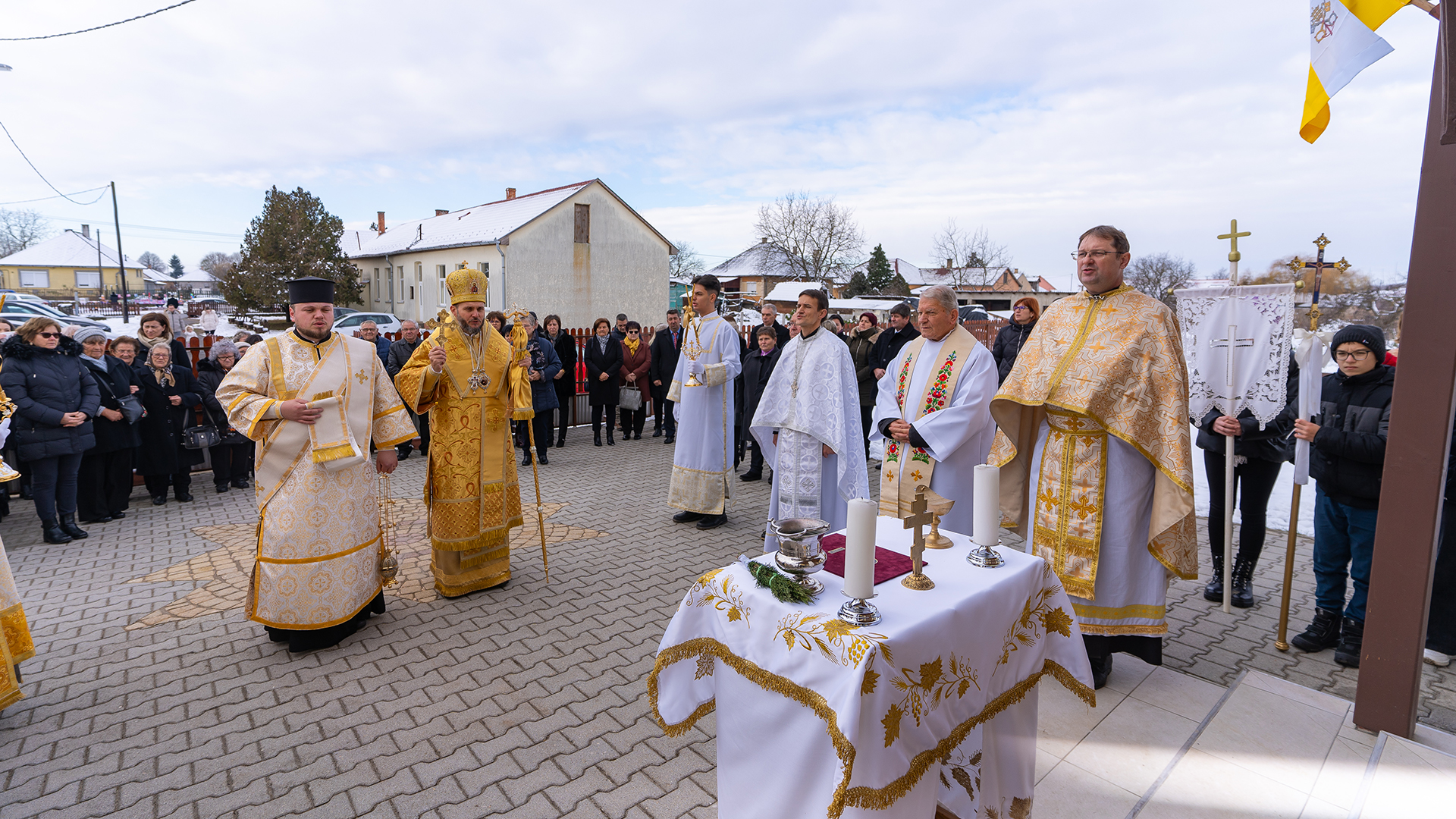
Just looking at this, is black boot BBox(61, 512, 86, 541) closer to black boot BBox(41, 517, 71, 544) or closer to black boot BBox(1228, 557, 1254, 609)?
black boot BBox(41, 517, 71, 544)

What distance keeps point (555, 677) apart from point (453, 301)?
2.70 metres

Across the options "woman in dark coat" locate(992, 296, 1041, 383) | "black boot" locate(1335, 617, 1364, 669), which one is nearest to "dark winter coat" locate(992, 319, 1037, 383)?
"woman in dark coat" locate(992, 296, 1041, 383)

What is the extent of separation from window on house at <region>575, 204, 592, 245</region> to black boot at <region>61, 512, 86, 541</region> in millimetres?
25012

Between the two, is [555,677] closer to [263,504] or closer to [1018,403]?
[263,504]

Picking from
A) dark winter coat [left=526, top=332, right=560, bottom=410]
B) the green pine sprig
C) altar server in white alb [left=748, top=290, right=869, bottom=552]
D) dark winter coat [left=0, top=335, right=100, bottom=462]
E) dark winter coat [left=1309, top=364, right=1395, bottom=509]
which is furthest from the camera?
dark winter coat [left=526, top=332, right=560, bottom=410]

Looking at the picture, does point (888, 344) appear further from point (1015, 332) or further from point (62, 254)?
point (62, 254)

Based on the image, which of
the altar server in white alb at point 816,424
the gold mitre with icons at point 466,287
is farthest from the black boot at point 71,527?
the altar server in white alb at point 816,424

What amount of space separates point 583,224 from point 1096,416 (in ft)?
95.6

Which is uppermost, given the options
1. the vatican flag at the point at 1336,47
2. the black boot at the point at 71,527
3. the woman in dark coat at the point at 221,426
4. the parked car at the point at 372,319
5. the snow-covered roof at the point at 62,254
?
the snow-covered roof at the point at 62,254

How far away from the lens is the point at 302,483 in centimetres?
409

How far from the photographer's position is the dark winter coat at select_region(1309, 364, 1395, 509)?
3.90 meters

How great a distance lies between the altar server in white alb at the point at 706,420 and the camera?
6.86m

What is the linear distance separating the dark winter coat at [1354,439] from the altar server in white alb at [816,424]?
2717 millimetres

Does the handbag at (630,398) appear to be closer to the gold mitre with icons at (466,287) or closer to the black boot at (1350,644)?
the gold mitre with icons at (466,287)
